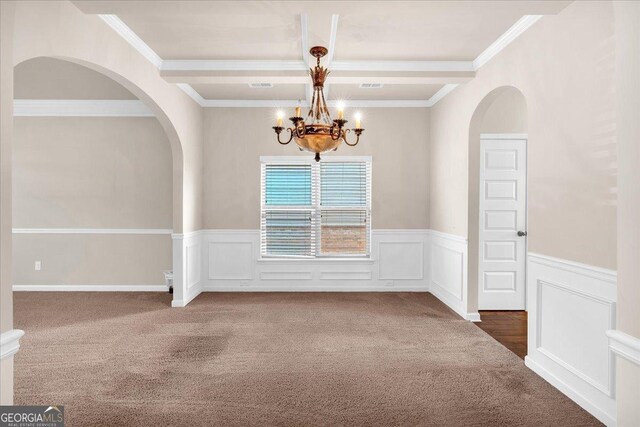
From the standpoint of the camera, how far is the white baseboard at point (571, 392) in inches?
97.5

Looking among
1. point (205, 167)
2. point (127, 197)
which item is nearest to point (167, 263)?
point (127, 197)

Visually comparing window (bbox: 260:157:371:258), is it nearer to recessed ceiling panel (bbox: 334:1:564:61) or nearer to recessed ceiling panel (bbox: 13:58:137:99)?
recessed ceiling panel (bbox: 334:1:564:61)

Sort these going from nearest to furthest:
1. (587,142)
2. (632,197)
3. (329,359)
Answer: (632,197) → (587,142) → (329,359)

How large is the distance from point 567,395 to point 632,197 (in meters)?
1.83

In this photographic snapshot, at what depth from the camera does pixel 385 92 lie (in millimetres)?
5578

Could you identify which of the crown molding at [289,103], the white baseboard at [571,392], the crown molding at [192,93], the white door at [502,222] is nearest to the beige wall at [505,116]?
the white door at [502,222]

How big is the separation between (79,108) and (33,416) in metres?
4.92

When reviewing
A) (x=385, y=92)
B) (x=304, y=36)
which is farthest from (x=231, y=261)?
(x=304, y=36)

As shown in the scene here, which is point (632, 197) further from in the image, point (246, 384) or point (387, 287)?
point (387, 287)

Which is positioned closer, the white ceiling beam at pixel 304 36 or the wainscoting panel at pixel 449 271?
the white ceiling beam at pixel 304 36

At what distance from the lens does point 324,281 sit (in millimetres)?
6156

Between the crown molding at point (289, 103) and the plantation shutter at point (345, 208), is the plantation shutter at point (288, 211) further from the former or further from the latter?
the crown molding at point (289, 103)

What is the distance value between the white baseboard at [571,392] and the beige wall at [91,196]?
4.94 m

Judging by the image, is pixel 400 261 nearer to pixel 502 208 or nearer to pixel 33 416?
pixel 502 208
